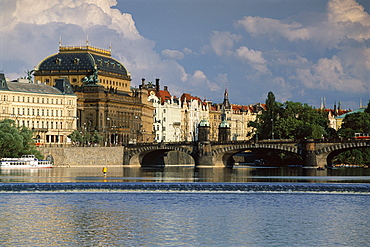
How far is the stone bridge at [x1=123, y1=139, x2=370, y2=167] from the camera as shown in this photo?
161 meters

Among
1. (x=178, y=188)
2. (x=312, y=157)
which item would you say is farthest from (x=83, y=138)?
(x=178, y=188)

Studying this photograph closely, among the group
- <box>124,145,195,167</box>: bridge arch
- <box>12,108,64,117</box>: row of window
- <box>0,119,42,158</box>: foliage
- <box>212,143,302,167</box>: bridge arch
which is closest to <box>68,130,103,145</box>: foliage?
<box>12,108,64,117</box>: row of window

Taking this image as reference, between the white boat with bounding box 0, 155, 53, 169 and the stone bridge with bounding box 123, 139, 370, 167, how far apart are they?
26.8 m

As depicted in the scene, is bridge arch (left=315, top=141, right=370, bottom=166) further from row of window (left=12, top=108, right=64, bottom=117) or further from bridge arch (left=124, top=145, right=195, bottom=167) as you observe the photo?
row of window (left=12, top=108, right=64, bottom=117)

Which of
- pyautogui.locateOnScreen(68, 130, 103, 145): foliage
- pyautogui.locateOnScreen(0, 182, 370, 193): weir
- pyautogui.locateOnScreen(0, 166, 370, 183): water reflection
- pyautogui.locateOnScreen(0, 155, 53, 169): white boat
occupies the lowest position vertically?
pyautogui.locateOnScreen(0, 182, 370, 193): weir

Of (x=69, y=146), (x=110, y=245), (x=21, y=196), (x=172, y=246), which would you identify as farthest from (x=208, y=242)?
(x=69, y=146)

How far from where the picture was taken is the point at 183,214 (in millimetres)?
68188

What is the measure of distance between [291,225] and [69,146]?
122007 mm

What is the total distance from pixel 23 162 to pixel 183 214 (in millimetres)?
87321

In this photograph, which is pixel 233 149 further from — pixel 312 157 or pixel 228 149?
pixel 312 157

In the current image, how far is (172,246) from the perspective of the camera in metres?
53.6

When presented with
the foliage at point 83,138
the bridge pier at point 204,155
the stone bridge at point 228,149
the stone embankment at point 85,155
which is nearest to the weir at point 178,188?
the stone bridge at point 228,149

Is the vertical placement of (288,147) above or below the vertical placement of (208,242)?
above

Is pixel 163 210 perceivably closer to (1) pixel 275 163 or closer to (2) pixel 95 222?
(2) pixel 95 222
